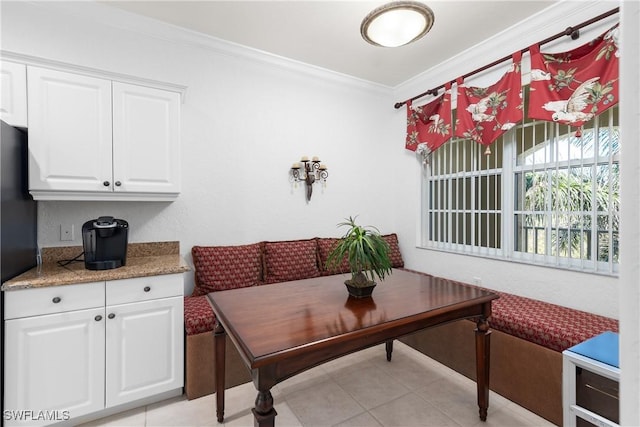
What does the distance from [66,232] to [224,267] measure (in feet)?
3.80

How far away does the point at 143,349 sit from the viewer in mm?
2057

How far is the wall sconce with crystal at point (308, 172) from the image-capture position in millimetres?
3324

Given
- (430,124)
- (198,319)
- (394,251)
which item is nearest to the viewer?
(198,319)

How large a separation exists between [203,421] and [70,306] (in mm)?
1047

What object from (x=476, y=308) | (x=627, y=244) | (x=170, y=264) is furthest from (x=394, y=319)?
(x=170, y=264)

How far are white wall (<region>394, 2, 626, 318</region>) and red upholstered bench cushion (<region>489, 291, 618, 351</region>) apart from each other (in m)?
0.14

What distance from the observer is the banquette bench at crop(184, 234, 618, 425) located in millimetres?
1944

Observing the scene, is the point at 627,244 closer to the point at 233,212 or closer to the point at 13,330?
the point at 13,330

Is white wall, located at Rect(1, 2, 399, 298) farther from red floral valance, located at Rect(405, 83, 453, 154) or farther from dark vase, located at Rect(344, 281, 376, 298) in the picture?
dark vase, located at Rect(344, 281, 376, 298)

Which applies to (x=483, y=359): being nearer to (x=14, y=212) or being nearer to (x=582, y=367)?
(x=582, y=367)

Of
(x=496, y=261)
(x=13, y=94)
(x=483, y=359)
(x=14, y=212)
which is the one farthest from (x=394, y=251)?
(x=13, y=94)

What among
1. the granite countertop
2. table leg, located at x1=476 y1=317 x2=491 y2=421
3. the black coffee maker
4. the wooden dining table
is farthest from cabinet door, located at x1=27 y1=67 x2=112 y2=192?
table leg, located at x1=476 y1=317 x2=491 y2=421

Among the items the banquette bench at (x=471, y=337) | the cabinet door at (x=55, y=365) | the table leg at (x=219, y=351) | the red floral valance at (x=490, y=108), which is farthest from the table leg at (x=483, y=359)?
the cabinet door at (x=55, y=365)

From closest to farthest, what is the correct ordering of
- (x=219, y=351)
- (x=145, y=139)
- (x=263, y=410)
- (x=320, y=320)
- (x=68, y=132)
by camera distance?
(x=263, y=410) → (x=320, y=320) → (x=219, y=351) → (x=68, y=132) → (x=145, y=139)
